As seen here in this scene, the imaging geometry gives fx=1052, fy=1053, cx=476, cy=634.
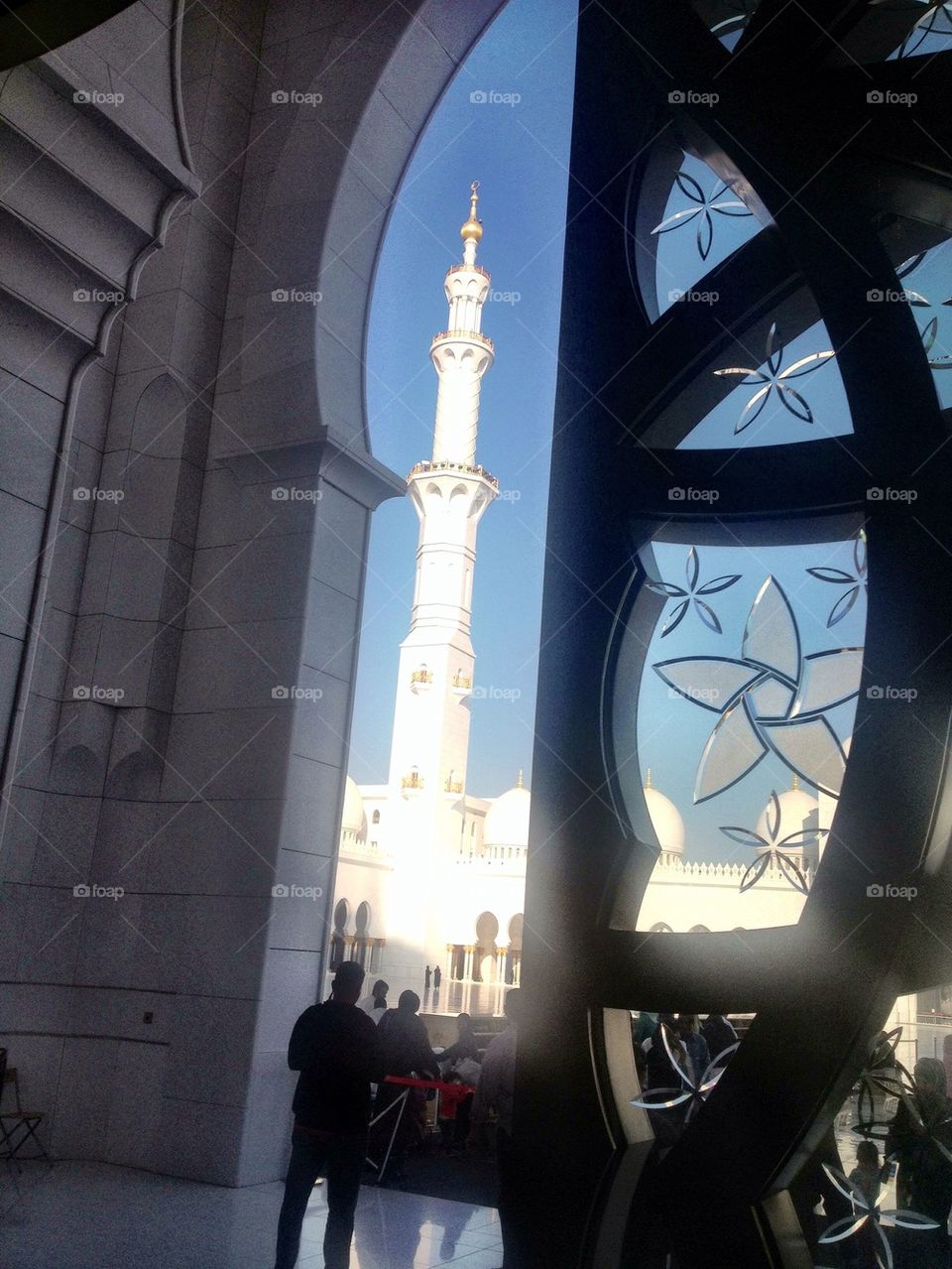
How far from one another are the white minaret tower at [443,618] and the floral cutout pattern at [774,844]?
35.3m

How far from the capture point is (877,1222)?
2.66 meters

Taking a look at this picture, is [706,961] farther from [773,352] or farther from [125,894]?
[125,894]

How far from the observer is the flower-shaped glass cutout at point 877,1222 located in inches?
104

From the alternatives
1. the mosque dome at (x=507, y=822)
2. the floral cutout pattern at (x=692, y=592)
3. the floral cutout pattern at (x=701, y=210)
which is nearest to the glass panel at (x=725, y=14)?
the floral cutout pattern at (x=701, y=210)

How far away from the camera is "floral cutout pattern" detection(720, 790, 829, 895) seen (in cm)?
289

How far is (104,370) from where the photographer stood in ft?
A: 26.3

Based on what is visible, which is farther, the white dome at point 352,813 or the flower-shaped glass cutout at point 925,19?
the white dome at point 352,813

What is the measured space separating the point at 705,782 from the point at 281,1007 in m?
4.43

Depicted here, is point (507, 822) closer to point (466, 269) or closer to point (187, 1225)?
point (466, 269)

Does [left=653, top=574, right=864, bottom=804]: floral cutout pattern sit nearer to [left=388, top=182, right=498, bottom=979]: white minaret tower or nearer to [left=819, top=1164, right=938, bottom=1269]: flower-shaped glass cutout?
[left=819, top=1164, right=938, bottom=1269]: flower-shaped glass cutout

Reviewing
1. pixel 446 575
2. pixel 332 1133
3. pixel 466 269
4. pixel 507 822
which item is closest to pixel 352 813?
pixel 507 822

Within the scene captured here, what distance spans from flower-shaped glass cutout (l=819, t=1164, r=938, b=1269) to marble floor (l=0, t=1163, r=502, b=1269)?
285 cm

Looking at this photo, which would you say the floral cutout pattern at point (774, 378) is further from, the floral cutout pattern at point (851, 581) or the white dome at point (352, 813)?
the white dome at point (352, 813)

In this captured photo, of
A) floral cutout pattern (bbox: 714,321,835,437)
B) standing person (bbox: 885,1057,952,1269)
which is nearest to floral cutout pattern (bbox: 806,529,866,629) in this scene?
floral cutout pattern (bbox: 714,321,835,437)
